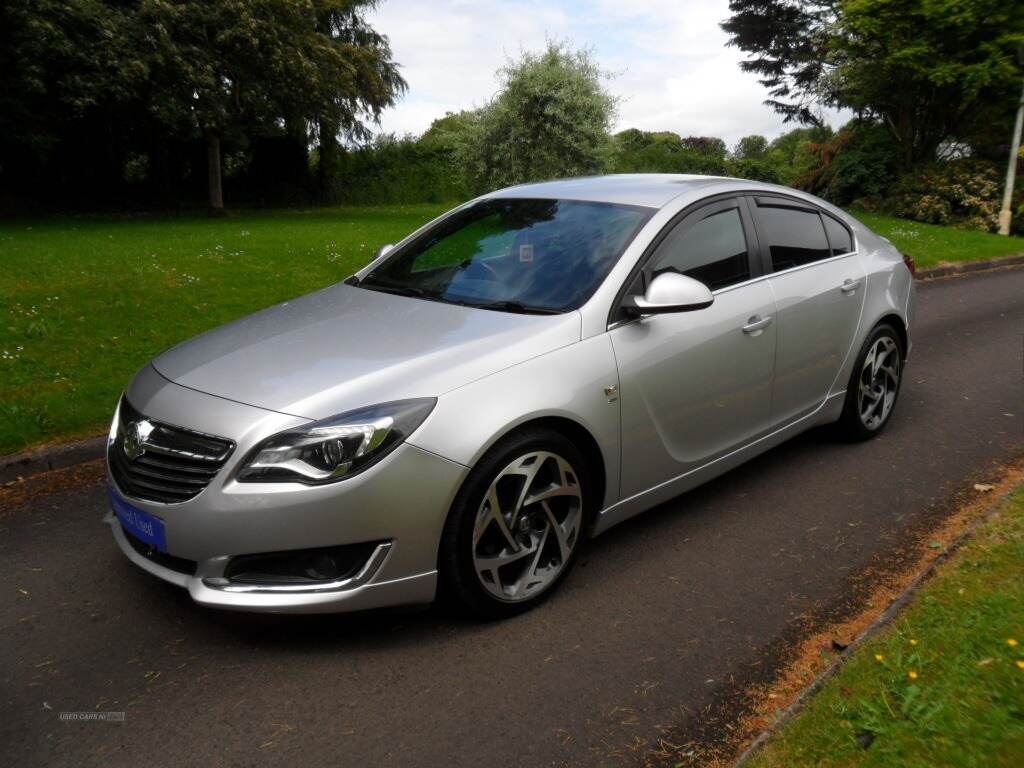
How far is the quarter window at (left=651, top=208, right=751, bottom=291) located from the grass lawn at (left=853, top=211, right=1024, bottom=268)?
9748 millimetres

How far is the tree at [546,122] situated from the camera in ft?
74.4

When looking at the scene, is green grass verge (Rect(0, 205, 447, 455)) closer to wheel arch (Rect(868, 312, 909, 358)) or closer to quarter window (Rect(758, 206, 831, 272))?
quarter window (Rect(758, 206, 831, 272))

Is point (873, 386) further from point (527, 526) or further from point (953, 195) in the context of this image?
point (953, 195)

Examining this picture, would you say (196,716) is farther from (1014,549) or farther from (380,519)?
(1014,549)

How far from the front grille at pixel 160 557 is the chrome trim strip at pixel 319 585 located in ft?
0.45

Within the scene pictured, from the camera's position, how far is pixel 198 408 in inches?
121

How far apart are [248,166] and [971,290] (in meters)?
25.1

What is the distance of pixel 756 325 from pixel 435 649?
7.21ft

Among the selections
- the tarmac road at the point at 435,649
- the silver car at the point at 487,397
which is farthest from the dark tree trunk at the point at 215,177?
the silver car at the point at 487,397

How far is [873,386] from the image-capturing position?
5352 mm

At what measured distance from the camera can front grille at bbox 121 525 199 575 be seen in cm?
306

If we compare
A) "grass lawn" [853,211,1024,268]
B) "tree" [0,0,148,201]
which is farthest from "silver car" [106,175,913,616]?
"tree" [0,0,148,201]

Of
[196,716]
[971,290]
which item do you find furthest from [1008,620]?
[971,290]

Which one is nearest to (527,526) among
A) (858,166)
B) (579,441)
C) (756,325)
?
(579,441)
